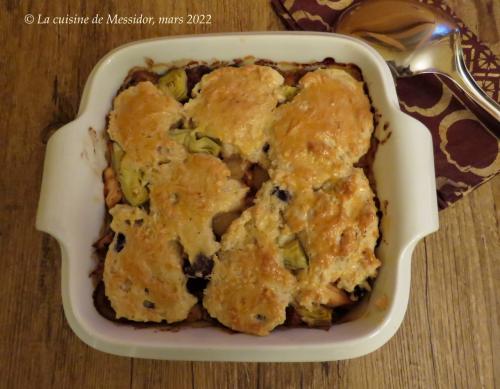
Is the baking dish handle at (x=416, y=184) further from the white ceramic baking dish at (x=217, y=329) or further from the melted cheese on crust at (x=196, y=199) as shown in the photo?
the melted cheese on crust at (x=196, y=199)

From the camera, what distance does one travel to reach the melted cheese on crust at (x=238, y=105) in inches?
48.9

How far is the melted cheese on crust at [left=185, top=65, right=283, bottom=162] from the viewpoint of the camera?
1.24 meters

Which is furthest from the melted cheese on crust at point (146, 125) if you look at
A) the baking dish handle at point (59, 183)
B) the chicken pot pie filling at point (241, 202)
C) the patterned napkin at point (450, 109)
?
the patterned napkin at point (450, 109)

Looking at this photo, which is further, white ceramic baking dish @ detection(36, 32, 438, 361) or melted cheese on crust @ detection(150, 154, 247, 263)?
melted cheese on crust @ detection(150, 154, 247, 263)

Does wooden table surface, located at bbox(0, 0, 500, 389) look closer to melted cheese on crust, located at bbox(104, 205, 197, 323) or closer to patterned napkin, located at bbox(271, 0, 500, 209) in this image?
patterned napkin, located at bbox(271, 0, 500, 209)

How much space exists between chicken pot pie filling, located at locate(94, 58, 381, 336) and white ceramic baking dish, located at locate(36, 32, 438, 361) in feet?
0.14

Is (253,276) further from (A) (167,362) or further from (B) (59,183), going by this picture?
(B) (59,183)

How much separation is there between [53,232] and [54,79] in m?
0.66

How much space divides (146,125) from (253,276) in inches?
20.0

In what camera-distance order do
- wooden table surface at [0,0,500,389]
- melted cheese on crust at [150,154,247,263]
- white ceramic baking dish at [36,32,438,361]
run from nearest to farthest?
1. white ceramic baking dish at [36,32,438,361]
2. melted cheese on crust at [150,154,247,263]
3. wooden table surface at [0,0,500,389]

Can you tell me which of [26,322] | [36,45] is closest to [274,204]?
[26,322]

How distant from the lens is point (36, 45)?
5.20 feet

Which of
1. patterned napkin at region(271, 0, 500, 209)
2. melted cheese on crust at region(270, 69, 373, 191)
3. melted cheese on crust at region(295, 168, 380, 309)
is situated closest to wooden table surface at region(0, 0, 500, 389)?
patterned napkin at region(271, 0, 500, 209)

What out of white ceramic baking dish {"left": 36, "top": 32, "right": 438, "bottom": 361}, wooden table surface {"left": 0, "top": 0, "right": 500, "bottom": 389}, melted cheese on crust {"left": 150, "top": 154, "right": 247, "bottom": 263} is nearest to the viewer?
white ceramic baking dish {"left": 36, "top": 32, "right": 438, "bottom": 361}
